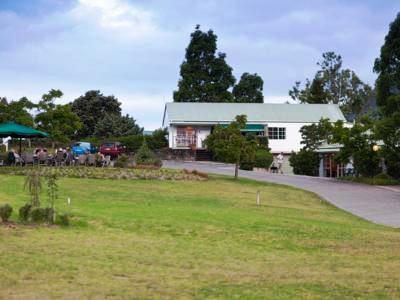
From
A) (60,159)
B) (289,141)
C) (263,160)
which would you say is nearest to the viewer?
(60,159)

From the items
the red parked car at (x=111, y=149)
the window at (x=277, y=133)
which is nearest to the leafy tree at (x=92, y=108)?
the red parked car at (x=111, y=149)

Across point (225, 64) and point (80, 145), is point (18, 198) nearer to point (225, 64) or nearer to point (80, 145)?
point (80, 145)

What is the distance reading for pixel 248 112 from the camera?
6075 cm

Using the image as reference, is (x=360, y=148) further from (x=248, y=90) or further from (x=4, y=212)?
(x=248, y=90)

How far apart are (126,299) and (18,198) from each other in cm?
1179

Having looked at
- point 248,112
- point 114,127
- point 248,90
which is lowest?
point 114,127

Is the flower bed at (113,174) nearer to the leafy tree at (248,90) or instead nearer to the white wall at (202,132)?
the white wall at (202,132)

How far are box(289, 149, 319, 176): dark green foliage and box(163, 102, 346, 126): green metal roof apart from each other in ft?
42.1

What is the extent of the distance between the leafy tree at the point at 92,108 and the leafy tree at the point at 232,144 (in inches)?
1537

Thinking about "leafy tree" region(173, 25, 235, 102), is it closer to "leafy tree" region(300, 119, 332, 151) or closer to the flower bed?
"leafy tree" region(300, 119, 332, 151)

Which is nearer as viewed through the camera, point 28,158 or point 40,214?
point 40,214

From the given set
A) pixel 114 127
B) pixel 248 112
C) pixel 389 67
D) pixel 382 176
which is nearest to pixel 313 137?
pixel 248 112

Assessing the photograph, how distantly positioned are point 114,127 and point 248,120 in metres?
15.6

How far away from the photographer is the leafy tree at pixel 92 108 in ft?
236
